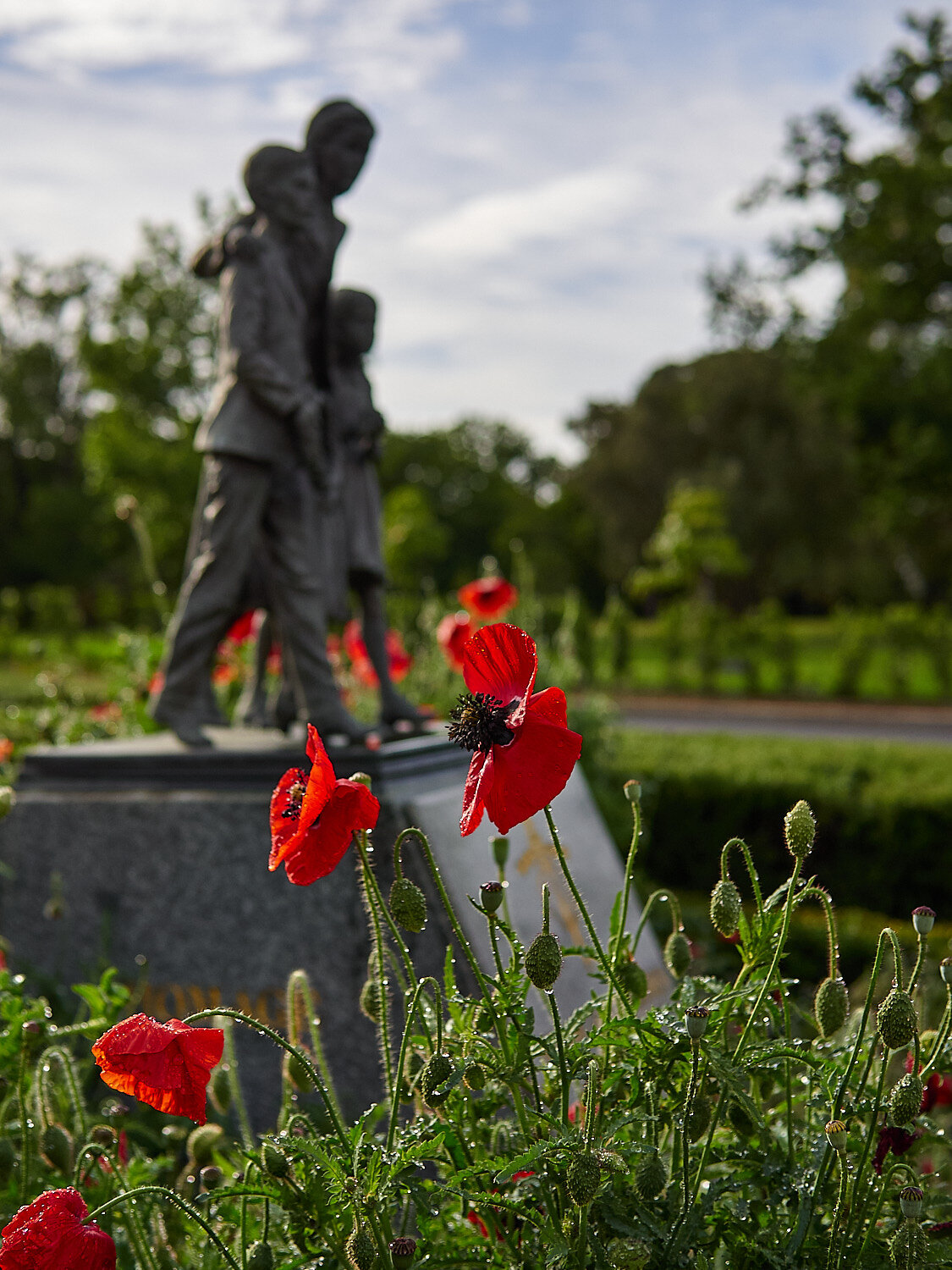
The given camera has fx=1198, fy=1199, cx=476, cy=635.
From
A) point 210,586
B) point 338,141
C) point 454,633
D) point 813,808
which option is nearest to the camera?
point 210,586

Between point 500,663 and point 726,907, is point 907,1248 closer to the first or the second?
point 726,907

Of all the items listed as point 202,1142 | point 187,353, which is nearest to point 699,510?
point 187,353

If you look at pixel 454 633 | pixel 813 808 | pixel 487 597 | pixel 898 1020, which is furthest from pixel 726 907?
pixel 813 808

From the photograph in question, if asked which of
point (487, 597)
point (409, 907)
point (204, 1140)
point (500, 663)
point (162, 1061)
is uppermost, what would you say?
point (487, 597)

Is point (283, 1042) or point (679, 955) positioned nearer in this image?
point (283, 1042)

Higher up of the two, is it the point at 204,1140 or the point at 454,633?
the point at 454,633

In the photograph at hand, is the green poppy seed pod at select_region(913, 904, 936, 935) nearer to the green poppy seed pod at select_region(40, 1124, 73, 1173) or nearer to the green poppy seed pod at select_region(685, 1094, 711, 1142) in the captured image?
the green poppy seed pod at select_region(685, 1094, 711, 1142)

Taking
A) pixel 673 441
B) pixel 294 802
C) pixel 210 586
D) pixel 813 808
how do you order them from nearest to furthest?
pixel 294 802
pixel 210 586
pixel 813 808
pixel 673 441

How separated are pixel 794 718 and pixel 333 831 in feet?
51.6

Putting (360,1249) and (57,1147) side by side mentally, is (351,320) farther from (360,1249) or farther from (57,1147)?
(360,1249)

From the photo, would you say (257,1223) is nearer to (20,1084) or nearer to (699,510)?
(20,1084)

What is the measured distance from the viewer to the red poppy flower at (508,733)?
47.3 inches

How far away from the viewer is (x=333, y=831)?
1.25 meters

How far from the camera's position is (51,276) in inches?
1457
